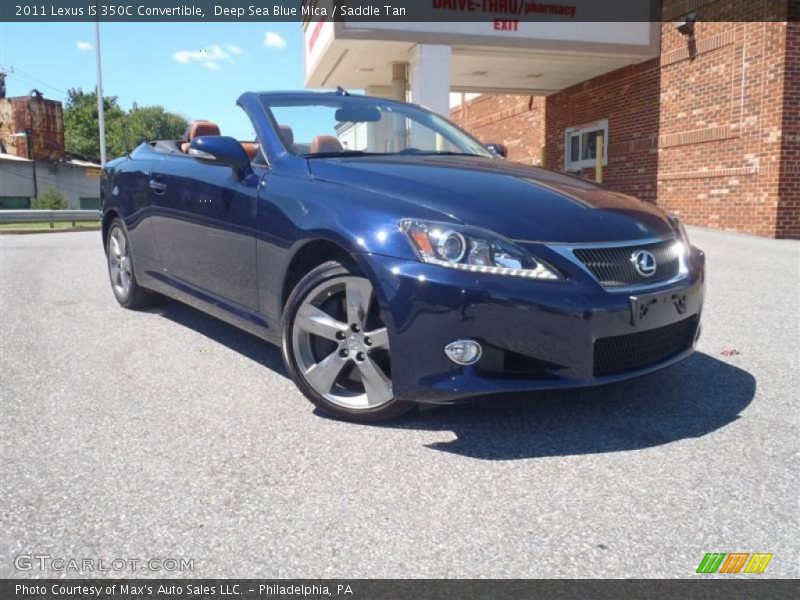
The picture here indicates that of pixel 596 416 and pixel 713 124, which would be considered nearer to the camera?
pixel 596 416

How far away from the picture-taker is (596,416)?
305cm

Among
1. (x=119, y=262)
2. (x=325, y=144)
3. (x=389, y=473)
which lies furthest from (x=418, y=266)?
(x=119, y=262)

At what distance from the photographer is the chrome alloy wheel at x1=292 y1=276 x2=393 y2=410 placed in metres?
2.91

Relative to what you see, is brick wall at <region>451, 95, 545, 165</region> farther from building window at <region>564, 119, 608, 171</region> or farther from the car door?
the car door

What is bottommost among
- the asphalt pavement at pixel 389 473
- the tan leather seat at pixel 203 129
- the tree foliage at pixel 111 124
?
the asphalt pavement at pixel 389 473

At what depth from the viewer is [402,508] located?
2.25m

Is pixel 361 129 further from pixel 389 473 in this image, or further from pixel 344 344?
pixel 389 473

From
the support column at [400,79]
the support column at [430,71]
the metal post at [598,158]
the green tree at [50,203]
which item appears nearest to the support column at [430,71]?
the support column at [430,71]

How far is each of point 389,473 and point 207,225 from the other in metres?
2.09

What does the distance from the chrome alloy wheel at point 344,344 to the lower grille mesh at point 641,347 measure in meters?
0.88

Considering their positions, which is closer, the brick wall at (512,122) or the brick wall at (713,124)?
the brick wall at (713,124)

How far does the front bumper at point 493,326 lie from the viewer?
8.52ft

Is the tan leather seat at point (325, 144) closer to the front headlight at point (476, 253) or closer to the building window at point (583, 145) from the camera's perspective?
the front headlight at point (476, 253)

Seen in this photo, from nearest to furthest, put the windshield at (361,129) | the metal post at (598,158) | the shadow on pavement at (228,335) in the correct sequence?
the windshield at (361,129), the shadow on pavement at (228,335), the metal post at (598,158)
